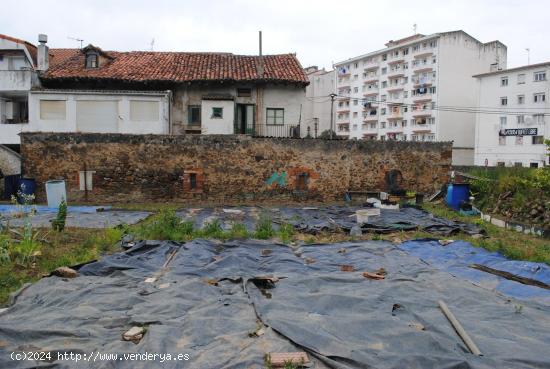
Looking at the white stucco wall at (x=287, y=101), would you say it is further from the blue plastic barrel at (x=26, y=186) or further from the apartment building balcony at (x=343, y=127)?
the apartment building balcony at (x=343, y=127)

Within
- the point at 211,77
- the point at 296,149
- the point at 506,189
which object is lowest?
the point at 506,189

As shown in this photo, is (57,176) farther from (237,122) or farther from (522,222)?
(522,222)

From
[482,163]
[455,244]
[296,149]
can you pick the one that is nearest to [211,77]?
[296,149]

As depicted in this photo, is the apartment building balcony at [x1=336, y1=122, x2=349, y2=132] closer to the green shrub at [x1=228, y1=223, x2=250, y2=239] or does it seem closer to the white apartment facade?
the white apartment facade

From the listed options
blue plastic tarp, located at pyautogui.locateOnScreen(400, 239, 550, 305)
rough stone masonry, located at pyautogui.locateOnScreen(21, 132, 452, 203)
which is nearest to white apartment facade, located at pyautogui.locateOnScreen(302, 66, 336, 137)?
rough stone masonry, located at pyautogui.locateOnScreen(21, 132, 452, 203)

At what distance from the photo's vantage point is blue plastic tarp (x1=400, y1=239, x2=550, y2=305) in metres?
6.49

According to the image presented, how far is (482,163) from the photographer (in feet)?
143

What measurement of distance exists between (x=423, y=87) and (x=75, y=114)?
44.0 metres

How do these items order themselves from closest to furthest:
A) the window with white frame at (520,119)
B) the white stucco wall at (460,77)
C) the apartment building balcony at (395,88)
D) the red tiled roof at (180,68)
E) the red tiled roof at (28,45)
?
1. the red tiled roof at (180,68)
2. the red tiled roof at (28,45)
3. the window with white frame at (520,119)
4. the white stucco wall at (460,77)
5. the apartment building balcony at (395,88)

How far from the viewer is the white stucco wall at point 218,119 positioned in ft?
76.9

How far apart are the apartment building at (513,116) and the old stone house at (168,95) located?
24837mm

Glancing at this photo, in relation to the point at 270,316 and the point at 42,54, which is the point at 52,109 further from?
the point at 270,316

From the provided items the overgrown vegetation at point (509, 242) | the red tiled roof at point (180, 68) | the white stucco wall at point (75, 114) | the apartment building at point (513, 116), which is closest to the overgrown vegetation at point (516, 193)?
the overgrown vegetation at point (509, 242)

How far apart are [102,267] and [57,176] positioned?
1235 cm
